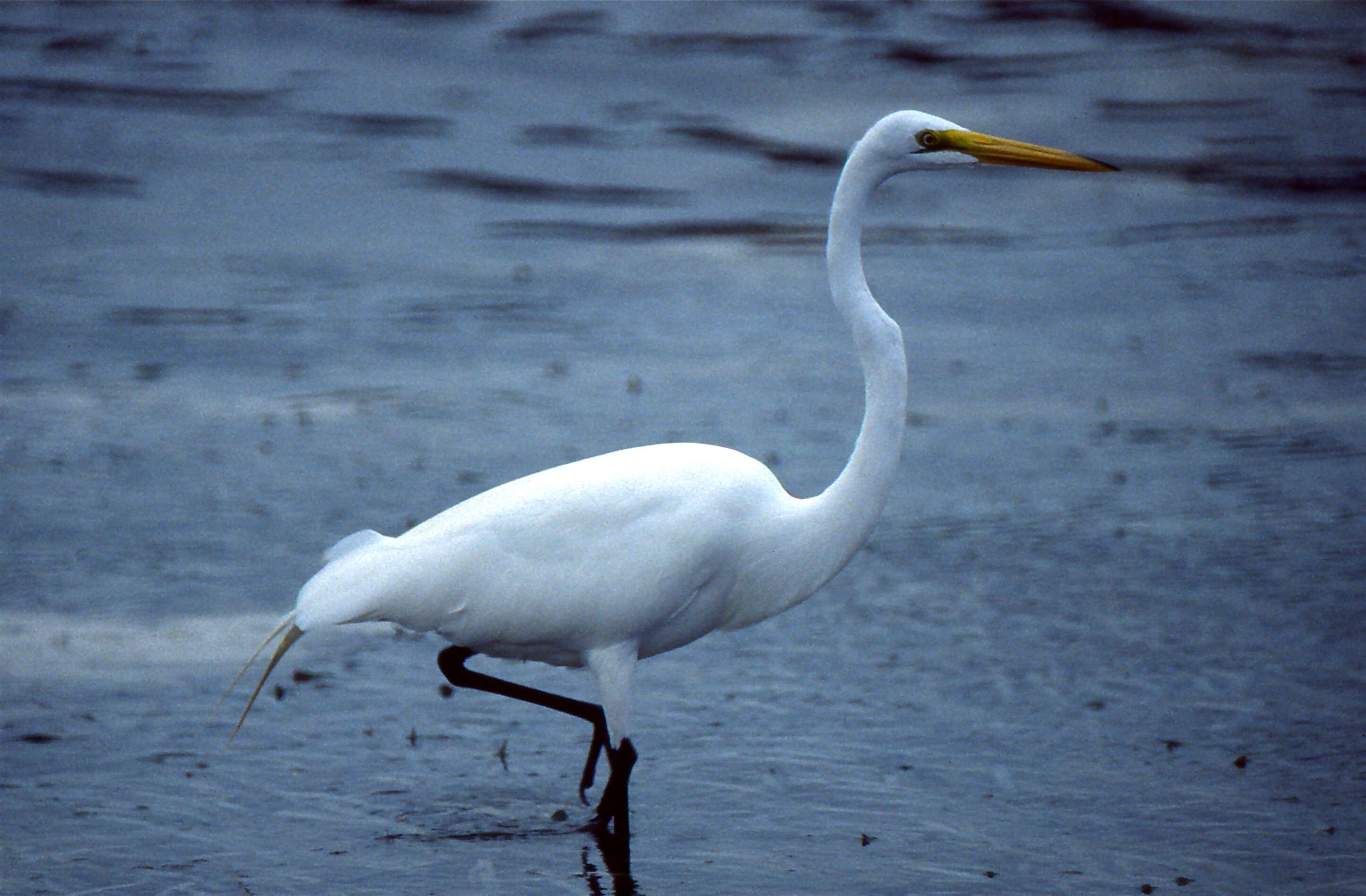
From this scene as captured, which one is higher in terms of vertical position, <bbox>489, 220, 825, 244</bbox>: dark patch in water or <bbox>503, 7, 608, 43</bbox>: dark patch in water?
<bbox>503, 7, 608, 43</bbox>: dark patch in water

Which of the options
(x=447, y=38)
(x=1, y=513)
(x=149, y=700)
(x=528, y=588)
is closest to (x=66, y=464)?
(x=1, y=513)

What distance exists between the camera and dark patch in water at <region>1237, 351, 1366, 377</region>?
314 inches

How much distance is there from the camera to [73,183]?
34.3 feet

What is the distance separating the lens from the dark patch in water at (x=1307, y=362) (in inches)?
314

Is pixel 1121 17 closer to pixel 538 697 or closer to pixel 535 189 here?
pixel 535 189

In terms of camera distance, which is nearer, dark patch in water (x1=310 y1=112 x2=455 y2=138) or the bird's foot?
the bird's foot

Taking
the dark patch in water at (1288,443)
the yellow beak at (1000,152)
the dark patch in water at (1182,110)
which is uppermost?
the yellow beak at (1000,152)

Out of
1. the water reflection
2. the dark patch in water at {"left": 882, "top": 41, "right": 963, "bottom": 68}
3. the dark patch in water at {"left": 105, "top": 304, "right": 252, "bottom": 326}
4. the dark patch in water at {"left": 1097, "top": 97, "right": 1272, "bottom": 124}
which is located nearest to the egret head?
the water reflection

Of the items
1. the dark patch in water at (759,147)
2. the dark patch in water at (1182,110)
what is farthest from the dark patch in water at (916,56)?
the dark patch in water at (759,147)

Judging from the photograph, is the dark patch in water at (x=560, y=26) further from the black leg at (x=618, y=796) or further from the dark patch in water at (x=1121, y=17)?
the black leg at (x=618, y=796)

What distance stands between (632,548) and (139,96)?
31.6ft

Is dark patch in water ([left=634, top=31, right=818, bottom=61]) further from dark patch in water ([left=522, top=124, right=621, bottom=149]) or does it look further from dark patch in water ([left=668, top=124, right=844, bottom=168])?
dark patch in water ([left=522, top=124, right=621, bottom=149])

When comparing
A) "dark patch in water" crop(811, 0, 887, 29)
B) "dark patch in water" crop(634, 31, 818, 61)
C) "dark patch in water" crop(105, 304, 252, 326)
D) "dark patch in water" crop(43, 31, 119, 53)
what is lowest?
"dark patch in water" crop(105, 304, 252, 326)

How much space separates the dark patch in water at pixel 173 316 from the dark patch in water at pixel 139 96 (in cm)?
407
